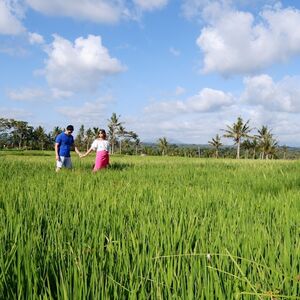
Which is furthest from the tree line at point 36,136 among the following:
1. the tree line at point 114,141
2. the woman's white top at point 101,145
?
the woman's white top at point 101,145

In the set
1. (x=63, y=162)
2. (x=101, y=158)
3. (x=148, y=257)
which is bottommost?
(x=148, y=257)

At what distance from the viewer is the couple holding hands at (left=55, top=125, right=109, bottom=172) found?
30.6 feet

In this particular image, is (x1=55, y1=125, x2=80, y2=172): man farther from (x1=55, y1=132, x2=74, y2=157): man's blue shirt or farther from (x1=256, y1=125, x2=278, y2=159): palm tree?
(x1=256, y1=125, x2=278, y2=159): palm tree

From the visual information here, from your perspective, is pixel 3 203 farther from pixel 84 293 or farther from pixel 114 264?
pixel 84 293

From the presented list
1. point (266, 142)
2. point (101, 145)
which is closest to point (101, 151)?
point (101, 145)

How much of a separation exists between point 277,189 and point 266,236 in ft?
11.4

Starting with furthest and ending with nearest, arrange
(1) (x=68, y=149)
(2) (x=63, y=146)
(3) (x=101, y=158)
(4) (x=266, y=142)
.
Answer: (4) (x=266, y=142), (3) (x=101, y=158), (1) (x=68, y=149), (2) (x=63, y=146)

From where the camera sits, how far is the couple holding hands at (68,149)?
931cm

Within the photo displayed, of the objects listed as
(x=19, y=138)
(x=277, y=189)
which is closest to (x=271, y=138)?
(x=19, y=138)

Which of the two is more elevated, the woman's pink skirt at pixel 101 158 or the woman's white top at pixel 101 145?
the woman's white top at pixel 101 145

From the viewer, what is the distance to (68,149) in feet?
31.4

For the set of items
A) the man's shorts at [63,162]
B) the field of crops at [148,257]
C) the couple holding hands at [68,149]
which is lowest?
the field of crops at [148,257]

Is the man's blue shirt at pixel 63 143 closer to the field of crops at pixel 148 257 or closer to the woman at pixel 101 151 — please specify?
the woman at pixel 101 151

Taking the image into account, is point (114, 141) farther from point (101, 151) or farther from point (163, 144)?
point (101, 151)
